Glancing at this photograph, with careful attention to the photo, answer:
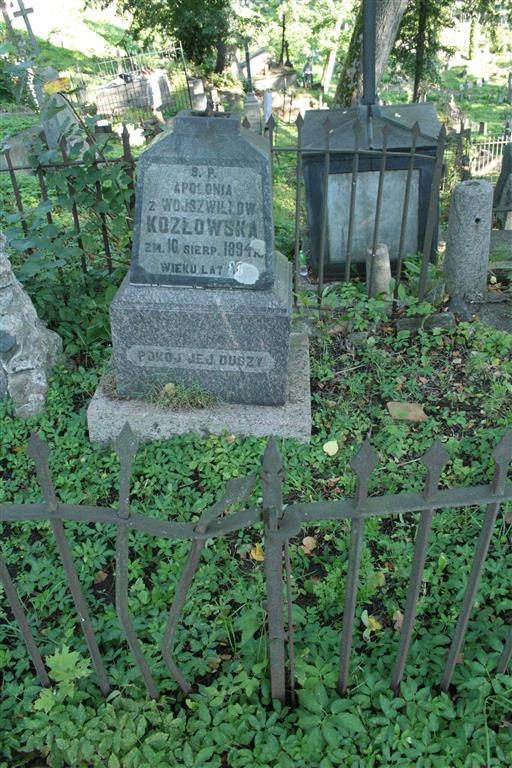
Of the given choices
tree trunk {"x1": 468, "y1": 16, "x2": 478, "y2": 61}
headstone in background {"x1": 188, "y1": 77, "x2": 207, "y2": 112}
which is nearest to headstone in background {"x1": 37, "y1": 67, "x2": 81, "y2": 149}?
headstone in background {"x1": 188, "y1": 77, "x2": 207, "y2": 112}

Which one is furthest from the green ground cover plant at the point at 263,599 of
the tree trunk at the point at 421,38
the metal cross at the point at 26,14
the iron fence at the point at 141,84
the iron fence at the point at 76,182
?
the iron fence at the point at 141,84

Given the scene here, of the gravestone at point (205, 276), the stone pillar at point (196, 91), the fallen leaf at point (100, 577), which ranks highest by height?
the gravestone at point (205, 276)

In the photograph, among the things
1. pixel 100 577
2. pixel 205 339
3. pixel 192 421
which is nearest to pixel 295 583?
pixel 100 577

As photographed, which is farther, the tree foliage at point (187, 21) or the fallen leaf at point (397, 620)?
the tree foliage at point (187, 21)

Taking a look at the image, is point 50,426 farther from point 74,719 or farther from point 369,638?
point 369,638

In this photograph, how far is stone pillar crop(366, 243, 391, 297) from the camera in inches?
187

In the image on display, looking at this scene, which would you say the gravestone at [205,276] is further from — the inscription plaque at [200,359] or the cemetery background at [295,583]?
the cemetery background at [295,583]

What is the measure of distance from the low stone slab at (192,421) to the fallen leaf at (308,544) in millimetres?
692

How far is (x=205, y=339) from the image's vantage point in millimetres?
3508

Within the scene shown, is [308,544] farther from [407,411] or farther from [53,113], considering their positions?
[53,113]

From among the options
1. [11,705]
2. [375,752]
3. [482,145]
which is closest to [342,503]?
[375,752]

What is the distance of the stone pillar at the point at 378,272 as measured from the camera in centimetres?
475

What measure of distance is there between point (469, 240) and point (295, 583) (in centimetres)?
309

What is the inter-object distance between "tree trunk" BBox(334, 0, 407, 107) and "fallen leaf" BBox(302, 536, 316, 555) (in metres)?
7.57
